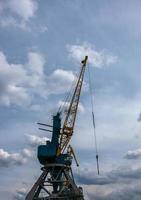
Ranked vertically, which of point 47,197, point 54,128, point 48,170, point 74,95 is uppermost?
point 74,95

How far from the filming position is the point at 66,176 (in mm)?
174125

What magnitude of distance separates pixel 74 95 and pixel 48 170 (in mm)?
31972

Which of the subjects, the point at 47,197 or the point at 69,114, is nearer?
the point at 47,197

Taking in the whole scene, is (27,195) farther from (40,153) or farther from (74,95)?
(74,95)

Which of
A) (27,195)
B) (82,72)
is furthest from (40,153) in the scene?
(82,72)

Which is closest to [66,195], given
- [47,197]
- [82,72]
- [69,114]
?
[47,197]

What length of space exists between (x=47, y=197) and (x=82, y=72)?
175 ft

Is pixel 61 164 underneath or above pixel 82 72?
underneath

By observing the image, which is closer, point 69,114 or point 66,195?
point 66,195

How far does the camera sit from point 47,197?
16938 cm

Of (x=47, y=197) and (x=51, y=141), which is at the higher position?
(x=51, y=141)

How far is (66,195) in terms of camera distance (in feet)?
557

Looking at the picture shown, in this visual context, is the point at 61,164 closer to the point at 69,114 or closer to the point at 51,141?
the point at 51,141

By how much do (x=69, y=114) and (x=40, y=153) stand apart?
2089cm
